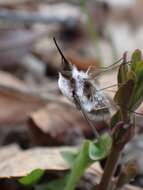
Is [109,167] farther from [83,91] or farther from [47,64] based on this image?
[47,64]

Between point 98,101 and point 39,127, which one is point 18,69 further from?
point 98,101

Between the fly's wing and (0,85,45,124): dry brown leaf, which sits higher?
the fly's wing

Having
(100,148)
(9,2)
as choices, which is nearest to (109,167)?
(100,148)

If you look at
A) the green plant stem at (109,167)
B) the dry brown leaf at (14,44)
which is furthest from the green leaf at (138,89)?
the dry brown leaf at (14,44)

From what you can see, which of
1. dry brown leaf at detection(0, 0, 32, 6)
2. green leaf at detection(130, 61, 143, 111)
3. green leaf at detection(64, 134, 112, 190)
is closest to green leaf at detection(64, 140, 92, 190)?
green leaf at detection(64, 134, 112, 190)

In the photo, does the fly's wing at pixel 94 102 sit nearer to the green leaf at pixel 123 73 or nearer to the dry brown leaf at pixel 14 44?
the green leaf at pixel 123 73

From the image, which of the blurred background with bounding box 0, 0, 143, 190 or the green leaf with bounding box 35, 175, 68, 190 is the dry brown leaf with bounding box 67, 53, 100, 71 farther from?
the green leaf with bounding box 35, 175, 68, 190
